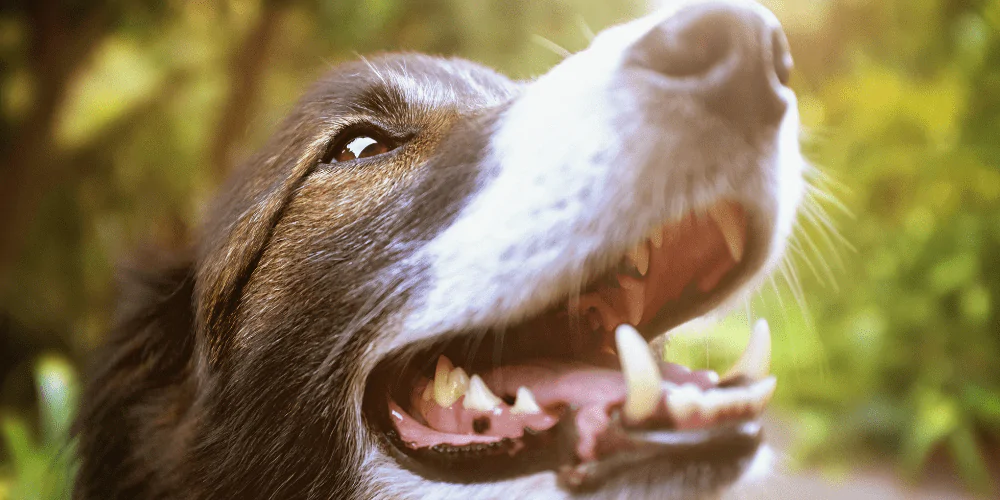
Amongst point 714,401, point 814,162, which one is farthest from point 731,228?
point 814,162

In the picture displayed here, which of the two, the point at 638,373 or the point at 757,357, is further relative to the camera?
the point at 757,357

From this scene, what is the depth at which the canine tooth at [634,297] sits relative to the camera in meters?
1.49

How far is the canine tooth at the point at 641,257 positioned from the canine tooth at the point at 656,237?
18 millimetres

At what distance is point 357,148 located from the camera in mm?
1797

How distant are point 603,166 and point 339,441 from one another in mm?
843

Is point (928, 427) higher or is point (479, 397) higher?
point (479, 397)

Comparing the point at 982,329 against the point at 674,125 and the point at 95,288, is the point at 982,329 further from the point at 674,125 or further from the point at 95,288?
the point at 95,288

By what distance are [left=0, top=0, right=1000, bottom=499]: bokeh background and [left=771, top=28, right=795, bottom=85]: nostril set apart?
1.65 meters

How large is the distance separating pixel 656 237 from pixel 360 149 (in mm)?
786

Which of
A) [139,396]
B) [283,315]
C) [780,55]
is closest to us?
[780,55]

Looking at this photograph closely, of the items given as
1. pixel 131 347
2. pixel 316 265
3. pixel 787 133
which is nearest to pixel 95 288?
pixel 131 347

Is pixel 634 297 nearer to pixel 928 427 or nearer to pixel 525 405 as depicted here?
pixel 525 405

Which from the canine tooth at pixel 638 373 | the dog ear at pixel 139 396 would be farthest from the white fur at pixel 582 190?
the dog ear at pixel 139 396

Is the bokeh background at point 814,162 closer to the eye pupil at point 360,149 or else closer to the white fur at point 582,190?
the eye pupil at point 360,149
